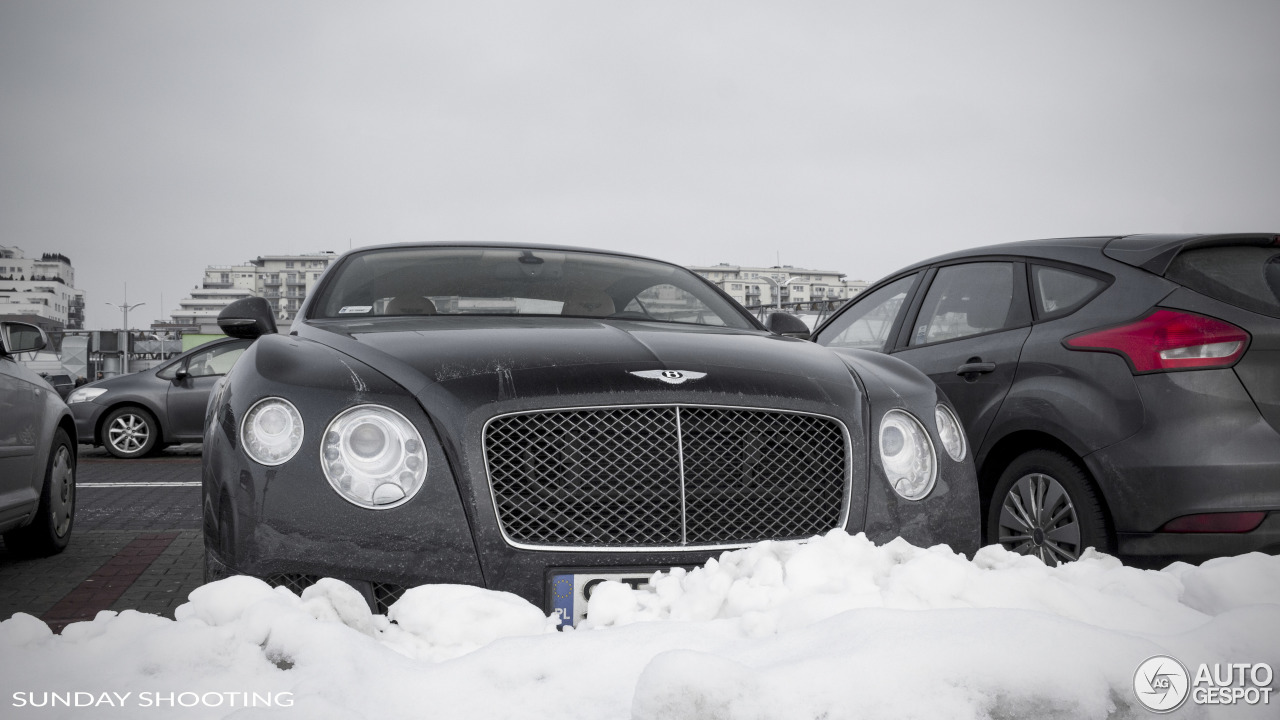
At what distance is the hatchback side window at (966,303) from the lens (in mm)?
4645

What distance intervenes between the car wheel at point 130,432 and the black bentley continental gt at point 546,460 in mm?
11809

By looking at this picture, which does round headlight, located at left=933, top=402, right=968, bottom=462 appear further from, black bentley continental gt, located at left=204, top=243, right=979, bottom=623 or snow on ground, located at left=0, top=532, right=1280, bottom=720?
snow on ground, located at left=0, top=532, right=1280, bottom=720

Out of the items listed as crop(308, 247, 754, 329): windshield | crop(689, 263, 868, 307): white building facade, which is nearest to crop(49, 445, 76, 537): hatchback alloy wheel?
crop(308, 247, 754, 329): windshield

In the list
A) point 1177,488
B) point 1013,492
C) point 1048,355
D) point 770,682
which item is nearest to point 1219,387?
point 1177,488

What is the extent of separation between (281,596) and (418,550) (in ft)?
1.27

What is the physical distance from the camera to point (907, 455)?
2.87 m

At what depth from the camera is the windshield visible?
3865mm

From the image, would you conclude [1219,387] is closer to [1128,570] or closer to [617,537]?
[1128,570]

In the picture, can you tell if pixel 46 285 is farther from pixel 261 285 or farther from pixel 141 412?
pixel 141 412

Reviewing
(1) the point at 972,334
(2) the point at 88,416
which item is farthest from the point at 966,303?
(2) the point at 88,416

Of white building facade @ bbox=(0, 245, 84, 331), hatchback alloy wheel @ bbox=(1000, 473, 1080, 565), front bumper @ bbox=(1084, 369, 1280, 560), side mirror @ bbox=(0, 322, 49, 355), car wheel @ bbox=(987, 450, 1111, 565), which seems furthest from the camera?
white building facade @ bbox=(0, 245, 84, 331)

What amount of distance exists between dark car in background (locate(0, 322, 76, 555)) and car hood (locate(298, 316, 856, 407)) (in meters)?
3.00

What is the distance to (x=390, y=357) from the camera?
2686 millimetres

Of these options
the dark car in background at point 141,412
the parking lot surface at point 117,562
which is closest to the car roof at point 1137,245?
the parking lot surface at point 117,562
